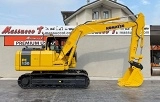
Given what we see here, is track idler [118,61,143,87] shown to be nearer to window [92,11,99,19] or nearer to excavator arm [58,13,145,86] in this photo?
excavator arm [58,13,145,86]

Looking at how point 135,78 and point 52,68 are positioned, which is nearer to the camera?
point 52,68

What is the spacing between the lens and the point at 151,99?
1130cm

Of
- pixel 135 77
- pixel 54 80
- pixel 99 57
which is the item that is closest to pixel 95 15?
pixel 99 57

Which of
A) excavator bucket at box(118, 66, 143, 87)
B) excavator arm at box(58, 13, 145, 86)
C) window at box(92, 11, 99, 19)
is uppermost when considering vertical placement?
window at box(92, 11, 99, 19)

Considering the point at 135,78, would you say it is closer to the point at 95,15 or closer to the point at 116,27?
the point at 116,27

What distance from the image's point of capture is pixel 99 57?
69.9 feet

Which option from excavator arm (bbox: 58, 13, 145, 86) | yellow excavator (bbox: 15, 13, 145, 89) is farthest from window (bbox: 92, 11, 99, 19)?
yellow excavator (bbox: 15, 13, 145, 89)

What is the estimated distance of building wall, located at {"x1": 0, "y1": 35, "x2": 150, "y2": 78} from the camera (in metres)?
21.2

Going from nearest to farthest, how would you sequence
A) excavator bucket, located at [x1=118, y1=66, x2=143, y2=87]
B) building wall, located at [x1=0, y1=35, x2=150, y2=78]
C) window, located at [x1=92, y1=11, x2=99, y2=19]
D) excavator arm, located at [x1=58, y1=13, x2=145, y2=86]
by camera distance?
excavator arm, located at [x1=58, y1=13, x2=145, y2=86]
excavator bucket, located at [x1=118, y1=66, x2=143, y2=87]
building wall, located at [x1=0, y1=35, x2=150, y2=78]
window, located at [x1=92, y1=11, x2=99, y2=19]

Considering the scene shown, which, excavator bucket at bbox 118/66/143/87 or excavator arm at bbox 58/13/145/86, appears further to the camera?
excavator bucket at bbox 118/66/143/87

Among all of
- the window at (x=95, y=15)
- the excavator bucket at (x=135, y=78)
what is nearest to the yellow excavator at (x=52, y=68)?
the excavator bucket at (x=135, y=78)

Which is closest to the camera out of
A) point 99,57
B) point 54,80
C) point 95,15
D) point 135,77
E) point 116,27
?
point 54,80

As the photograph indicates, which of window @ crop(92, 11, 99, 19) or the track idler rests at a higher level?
window @ crop(92, 11, 99, 19)

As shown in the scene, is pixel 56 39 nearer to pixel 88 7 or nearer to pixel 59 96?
pixel 59 96
